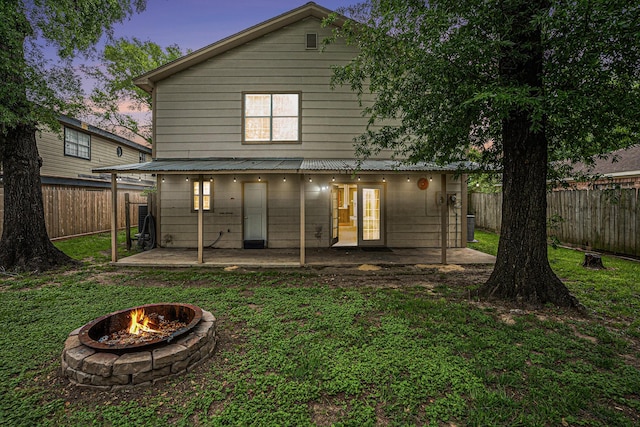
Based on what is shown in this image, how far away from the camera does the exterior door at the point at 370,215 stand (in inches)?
351

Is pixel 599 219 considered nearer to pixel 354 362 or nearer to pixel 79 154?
pixel 354 362

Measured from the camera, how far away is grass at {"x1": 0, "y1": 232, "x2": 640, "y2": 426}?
2172 millimetres

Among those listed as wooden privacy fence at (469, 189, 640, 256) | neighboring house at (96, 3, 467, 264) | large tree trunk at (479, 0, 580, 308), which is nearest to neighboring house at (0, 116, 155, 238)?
neighboring house at (96, 3, 467, 264)

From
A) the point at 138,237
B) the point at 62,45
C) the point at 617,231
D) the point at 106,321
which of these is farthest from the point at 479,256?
the point at 62,45

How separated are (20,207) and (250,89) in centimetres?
614

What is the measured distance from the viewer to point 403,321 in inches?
149

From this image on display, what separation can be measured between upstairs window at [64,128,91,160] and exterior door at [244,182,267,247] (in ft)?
30.3

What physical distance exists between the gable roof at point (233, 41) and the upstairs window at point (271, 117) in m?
1.48

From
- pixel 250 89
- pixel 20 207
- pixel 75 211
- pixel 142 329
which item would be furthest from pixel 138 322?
pixel 75 211

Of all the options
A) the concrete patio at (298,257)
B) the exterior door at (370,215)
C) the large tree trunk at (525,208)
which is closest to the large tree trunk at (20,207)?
the concrete patio at (298,257)

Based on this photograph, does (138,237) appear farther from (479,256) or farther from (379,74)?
(479,256)

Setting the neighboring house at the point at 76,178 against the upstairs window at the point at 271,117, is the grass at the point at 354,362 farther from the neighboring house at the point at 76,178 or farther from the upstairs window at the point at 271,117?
the neighboring house at the point at 76,178

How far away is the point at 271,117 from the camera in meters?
8.72

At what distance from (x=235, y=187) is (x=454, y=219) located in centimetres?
678
